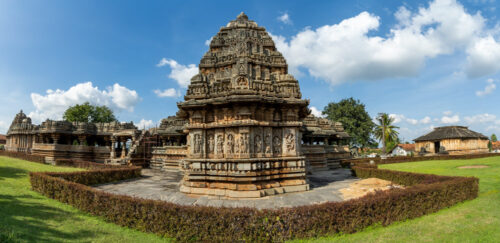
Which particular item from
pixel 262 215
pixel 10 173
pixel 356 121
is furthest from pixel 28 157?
pixel 356 121

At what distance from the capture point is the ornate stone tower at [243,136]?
9812 millimetres

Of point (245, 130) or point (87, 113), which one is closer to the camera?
point (245, 130)

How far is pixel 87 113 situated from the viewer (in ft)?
170

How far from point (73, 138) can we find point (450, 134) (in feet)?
175

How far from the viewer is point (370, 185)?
1178 centimetres

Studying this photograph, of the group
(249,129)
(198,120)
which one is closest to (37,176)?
(198,120)

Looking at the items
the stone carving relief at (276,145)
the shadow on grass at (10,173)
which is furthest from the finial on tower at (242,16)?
the shadow on grass at (10,173)

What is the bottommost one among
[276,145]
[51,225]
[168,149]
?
[51,225]

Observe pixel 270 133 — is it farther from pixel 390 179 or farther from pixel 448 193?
pixel 390 179

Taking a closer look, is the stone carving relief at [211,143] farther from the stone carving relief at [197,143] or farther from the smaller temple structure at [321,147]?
the smaller temple structure at [321,147]

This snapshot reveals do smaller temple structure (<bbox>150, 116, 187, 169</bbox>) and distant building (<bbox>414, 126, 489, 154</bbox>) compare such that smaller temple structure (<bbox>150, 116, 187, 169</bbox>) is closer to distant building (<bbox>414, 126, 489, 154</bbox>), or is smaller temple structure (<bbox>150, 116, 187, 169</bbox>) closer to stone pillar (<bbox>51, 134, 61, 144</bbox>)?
stone pillar (<bbox>51, 134, 61, 144</bbox>)

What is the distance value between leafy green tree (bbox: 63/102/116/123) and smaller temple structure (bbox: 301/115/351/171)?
4703cm

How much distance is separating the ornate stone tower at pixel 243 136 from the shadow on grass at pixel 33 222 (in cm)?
449

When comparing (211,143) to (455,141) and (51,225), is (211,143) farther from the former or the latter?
(455,141)
